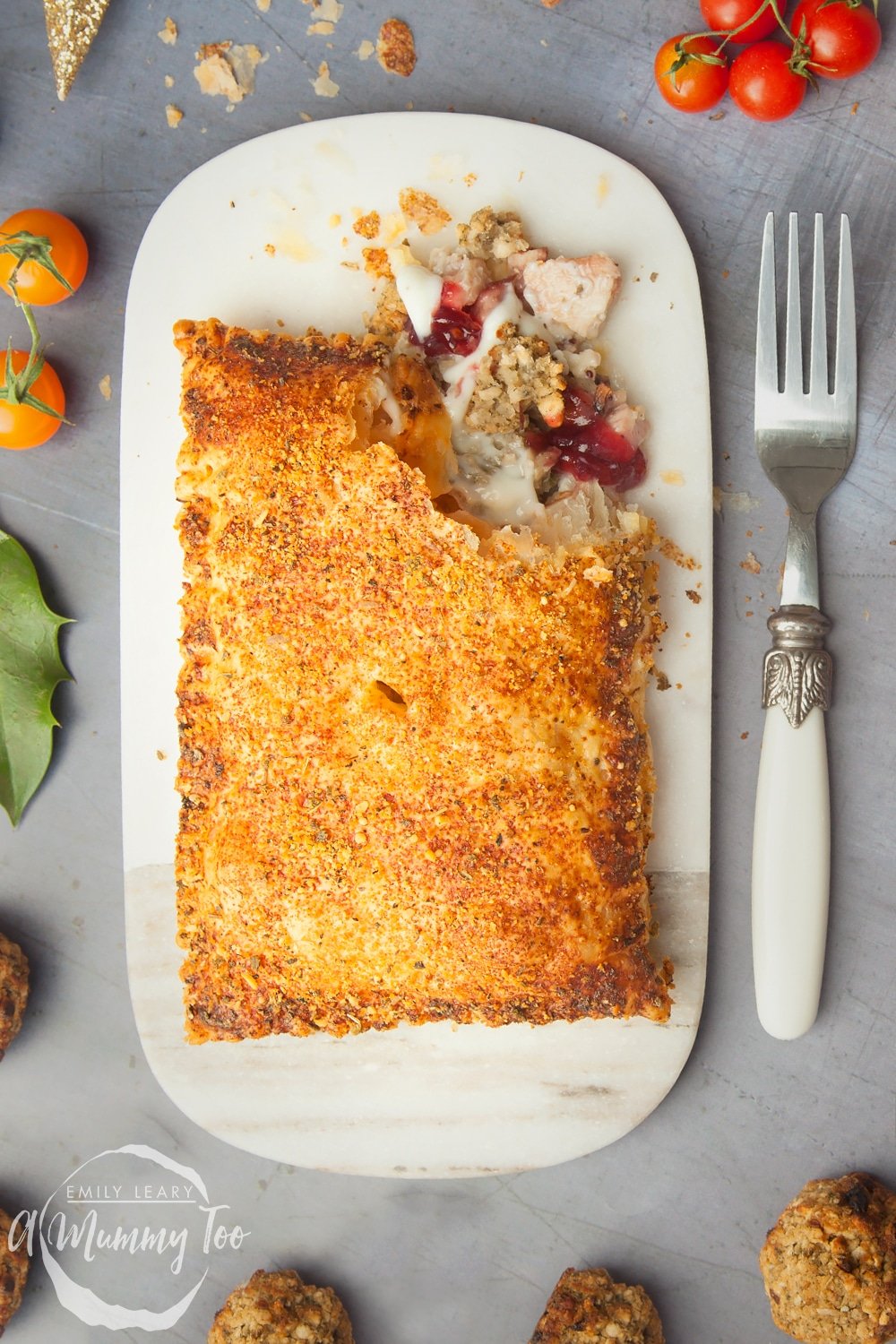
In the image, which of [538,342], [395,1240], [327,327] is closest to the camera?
[538,342]

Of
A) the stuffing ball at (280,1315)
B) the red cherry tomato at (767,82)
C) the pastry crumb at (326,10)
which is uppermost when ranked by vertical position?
the pastry crumb at (326,10)

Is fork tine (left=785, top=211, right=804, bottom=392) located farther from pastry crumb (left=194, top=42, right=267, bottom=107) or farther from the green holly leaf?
the green holly leaf

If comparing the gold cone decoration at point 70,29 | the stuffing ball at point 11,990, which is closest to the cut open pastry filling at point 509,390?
the gold cone decoration at point 70,29

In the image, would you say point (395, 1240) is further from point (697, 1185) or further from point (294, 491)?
point (294, 491)

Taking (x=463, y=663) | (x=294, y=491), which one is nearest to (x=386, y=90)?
(x=294, y=491)

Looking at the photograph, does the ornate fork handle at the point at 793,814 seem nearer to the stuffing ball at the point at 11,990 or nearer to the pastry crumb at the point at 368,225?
the pastry crumb at the point at 368,225

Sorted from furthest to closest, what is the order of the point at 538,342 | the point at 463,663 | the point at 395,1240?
the point at 395,1240
the point at 538,342
the point at 463,663
